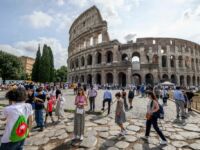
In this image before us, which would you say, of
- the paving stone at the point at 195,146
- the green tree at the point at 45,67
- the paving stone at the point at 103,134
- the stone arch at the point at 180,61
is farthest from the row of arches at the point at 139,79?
the paving stone at the point at 195,146

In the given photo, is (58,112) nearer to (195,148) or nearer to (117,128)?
(117,128)

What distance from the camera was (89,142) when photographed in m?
4.83

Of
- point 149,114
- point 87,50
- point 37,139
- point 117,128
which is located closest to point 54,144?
point 37,139

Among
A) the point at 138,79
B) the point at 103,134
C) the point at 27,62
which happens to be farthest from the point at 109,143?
the point at 27,62

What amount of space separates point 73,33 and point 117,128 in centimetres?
4380

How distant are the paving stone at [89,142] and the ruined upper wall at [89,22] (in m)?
31.7

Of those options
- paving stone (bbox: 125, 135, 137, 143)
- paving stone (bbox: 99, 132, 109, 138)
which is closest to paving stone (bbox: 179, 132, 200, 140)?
paving stone (bbox: 125, 135, 137, 143)

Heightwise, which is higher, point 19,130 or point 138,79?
point 138,79

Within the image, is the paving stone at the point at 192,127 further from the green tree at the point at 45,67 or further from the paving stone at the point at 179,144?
the green tree at the point at 45,67

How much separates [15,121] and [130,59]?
103 feet

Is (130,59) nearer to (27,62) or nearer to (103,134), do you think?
(103,134)

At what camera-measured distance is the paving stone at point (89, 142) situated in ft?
15.2

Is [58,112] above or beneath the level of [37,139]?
above

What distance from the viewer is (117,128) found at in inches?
244
